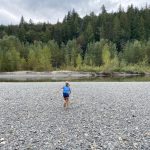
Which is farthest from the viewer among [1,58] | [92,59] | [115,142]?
[92,59]

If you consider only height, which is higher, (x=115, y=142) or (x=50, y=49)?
(x=50, y=49)

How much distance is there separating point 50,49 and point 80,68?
2457 centimetres

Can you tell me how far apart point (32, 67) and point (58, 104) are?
11872cm

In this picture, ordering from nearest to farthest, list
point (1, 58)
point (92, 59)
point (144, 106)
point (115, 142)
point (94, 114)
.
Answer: point (115, 142) → point (94, 114) → point (144, 106) → point (1, 58) → point (92, 59)

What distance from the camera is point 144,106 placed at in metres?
29.3

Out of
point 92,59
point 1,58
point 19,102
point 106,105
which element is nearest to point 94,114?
point 106,105

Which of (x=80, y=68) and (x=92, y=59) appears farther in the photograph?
(x=92, y=59)

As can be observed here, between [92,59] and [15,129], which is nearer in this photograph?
[15,129]

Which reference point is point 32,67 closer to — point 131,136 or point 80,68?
point 80,68

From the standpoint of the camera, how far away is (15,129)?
2019cm

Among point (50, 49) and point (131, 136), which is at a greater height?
point (50, 49)

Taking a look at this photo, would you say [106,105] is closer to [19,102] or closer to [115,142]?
[19,102]

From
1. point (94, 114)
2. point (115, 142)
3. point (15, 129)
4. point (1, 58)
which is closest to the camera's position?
point (115, 142)

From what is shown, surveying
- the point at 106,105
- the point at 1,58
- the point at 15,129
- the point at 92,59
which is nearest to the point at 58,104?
the point at 106,105
